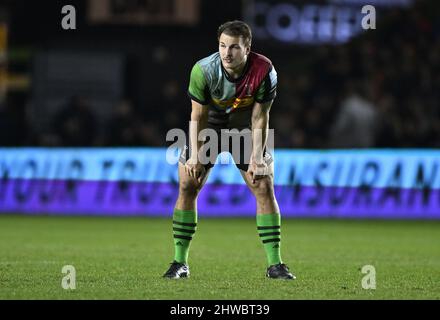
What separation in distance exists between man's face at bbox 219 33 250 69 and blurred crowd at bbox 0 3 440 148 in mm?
9325

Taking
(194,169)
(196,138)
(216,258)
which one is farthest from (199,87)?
(216,258)

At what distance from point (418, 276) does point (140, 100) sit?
1402cm

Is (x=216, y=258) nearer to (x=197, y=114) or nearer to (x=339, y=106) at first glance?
(x=197, y=114)

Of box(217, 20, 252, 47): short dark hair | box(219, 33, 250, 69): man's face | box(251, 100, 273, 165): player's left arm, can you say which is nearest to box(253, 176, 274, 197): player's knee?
box(251, 100, 273, 165): player's left arm

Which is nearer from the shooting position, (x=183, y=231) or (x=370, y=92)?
(x=183, y=231)

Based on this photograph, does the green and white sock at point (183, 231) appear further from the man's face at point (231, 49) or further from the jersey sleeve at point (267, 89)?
the man's face at point (231, 49)

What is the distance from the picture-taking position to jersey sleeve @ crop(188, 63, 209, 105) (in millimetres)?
8445

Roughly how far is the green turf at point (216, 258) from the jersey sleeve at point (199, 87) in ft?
4.86

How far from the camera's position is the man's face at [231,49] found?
823 centimetres

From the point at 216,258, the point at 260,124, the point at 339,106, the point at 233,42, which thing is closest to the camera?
the point at 233,42

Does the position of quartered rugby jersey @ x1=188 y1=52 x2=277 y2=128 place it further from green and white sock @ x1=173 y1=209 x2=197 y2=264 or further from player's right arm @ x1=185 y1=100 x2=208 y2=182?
green and white sock @ x1=173 y1=209 x2=197 y2=264

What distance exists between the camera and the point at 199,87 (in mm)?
8445

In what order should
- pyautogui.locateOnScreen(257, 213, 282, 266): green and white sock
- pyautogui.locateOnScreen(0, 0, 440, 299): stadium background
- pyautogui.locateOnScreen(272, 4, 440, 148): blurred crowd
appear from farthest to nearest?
pyautogui.locateOnScreen(272, 4, 440, 148): blurred crowd < pyautogui.locateOnScreen(0, 0, 440, 299): stadium background < pyautogui.locateOnScreen(257, 213, 282, 266): green and white sock

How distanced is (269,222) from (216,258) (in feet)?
6.69
